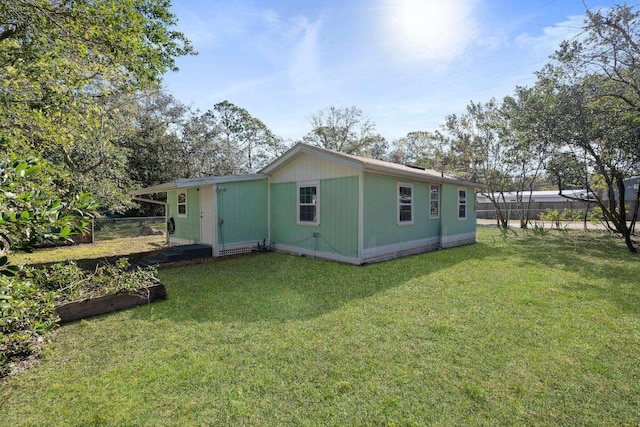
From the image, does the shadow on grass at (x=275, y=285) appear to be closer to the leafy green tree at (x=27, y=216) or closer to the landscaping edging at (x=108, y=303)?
the landscaping edging at (x=108, y=303)

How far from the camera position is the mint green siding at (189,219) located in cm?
958

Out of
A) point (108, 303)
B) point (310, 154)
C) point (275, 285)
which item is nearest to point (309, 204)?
point (310, 154)

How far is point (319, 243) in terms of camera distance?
8.00 meters

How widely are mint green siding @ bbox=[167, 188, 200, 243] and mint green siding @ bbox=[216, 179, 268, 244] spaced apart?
141cm

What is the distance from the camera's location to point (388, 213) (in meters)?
7.86

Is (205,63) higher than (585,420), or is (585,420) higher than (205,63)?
(205,63)

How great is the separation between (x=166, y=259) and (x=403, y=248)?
647 cm

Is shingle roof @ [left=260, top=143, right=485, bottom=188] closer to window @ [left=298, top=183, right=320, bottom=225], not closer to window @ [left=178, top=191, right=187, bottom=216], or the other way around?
window @ [left=298, top=183, right=320, bottom=225]

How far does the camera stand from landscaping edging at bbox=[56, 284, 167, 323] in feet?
12.6

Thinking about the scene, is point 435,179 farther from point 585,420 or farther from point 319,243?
point 585,420

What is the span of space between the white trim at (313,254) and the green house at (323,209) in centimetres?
3

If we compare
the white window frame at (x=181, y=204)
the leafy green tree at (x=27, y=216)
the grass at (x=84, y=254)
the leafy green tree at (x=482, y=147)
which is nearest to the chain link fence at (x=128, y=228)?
the grass at (x=84, y=254)

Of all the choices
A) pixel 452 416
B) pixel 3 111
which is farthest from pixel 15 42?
pixel 452 416

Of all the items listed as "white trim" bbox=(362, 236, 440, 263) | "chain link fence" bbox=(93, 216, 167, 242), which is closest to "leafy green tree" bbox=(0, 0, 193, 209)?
"white trim" bbox=(362, 236, 440, 263)
